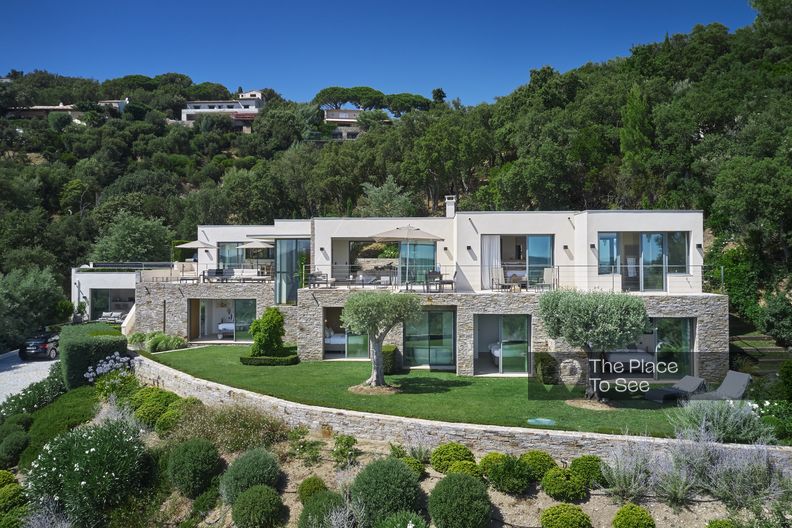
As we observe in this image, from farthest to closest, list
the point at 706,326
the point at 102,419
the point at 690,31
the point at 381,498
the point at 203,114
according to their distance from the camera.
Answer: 1. the point at 203,114
2. the point at 690,31
3. the point at 706,326
4. the point at 102,419
5. the point at 381,498

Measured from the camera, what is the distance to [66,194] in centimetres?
6838

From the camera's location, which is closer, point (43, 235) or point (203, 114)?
point (43, 235)

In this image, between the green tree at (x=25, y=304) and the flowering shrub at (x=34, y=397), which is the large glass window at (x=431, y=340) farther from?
the green tree at (x=25, y=304)

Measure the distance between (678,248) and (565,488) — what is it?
13.1 meters

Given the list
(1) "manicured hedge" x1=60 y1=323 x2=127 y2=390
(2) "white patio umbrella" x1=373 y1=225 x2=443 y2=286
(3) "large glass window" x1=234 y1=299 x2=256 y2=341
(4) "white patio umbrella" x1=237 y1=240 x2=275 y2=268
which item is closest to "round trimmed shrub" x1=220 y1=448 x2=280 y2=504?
(2) "white patio umbrella" x1=373 y1=225 x2=443 y2=286

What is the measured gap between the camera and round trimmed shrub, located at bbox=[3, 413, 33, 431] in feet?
63.0

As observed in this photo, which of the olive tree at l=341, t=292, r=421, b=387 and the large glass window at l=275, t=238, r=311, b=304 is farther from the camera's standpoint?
the large glass window at l=275, t=238, r=311, b=304

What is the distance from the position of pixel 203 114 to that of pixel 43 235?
61.1 meters

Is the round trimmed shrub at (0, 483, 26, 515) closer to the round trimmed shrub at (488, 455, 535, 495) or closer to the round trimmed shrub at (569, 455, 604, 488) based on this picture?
the round trimmed shrub at (488, 455, 535, 495)

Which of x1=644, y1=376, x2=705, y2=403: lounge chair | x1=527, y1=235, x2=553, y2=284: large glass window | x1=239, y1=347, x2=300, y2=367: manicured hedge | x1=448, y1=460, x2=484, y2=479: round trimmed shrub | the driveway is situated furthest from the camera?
the driveway

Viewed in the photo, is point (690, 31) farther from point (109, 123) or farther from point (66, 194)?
point (109, 123)

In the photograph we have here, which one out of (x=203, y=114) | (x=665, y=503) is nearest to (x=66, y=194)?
(x=203, y=114)

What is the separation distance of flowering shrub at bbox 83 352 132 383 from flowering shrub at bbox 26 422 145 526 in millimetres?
6567

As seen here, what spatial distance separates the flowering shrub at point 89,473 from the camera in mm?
14039
